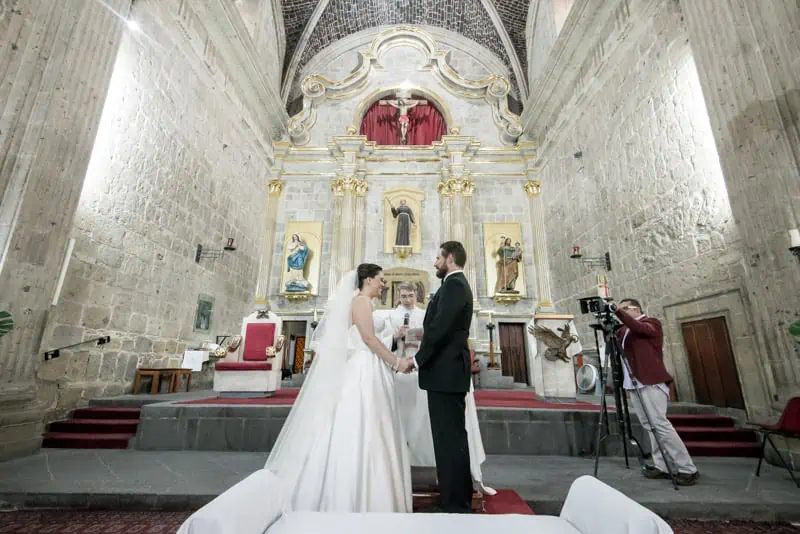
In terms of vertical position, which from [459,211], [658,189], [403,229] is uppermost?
[459,211]

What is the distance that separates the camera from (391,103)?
→ 494 inches

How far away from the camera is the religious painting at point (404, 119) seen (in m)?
12.3

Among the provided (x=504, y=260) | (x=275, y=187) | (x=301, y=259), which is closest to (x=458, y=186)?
(x=504, y=260)

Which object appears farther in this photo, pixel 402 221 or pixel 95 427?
pixel 402 221

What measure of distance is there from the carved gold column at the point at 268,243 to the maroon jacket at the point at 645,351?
29.1 ft

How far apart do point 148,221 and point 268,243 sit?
15.4 ft

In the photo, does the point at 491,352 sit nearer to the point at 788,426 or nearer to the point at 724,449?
the point at 724,449

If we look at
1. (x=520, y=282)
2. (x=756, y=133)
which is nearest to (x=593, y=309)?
(x=756, y=133)

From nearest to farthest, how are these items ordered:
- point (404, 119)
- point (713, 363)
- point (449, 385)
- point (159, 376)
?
point (449, 385)
point (713, 363)
point (159, 376)
point (404, 119)

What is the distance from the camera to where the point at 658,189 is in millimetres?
5934

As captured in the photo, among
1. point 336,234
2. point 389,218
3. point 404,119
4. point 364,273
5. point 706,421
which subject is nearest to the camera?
point 364,273

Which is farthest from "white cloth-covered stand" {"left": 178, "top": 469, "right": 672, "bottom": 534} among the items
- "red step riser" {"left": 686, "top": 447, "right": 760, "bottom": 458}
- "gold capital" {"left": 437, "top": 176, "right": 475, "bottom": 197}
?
"gold capital" {"left": 437, "top": 176, "right": 475, "bottom": 197}

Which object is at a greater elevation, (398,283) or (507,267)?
(507,267)

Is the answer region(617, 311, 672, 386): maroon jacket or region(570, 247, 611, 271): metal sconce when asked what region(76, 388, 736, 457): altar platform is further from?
region(570, 247, 611, 271): metal sconce
